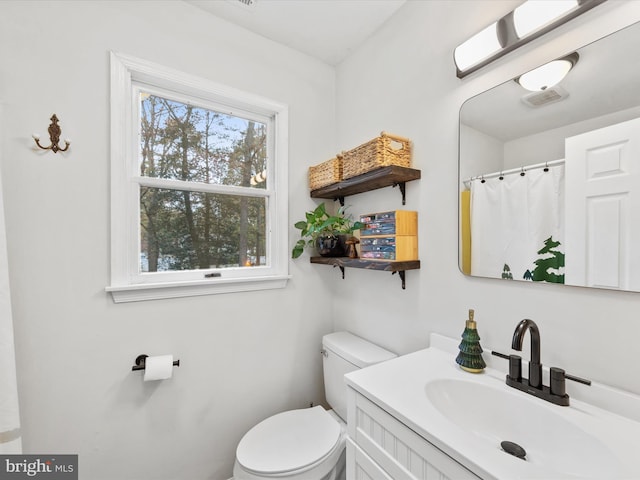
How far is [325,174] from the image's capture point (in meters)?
1.59

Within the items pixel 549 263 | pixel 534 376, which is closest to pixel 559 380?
pixel 534 376

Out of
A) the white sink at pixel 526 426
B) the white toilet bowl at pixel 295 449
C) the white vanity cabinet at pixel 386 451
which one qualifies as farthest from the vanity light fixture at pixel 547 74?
the white toilet bowl at pixel 295 449

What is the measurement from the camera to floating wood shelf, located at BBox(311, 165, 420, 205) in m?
1.23

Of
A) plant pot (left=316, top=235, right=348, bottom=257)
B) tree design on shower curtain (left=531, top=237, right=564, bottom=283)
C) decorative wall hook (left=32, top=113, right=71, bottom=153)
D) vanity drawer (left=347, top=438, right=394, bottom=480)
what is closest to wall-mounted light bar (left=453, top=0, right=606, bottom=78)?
tree design on shower curtain (left=531, top=237, right=564, bottom=283)

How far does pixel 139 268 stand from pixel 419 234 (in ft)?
4.36

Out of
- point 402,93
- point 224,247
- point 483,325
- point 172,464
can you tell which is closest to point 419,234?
point 483,325

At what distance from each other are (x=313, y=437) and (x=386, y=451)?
22.7 inches

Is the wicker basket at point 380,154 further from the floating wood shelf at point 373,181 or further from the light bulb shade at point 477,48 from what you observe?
the light bulb shade at point 477,48

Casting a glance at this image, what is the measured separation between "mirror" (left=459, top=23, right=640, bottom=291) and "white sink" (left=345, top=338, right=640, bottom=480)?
36 cm

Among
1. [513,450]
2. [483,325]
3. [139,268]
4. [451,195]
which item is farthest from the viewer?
[139,268]

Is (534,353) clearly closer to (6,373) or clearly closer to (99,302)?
(99,302)

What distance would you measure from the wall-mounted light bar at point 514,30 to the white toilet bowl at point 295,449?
167 centimetres

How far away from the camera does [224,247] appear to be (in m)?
1.53

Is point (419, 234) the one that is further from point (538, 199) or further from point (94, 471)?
point (94, 471)
